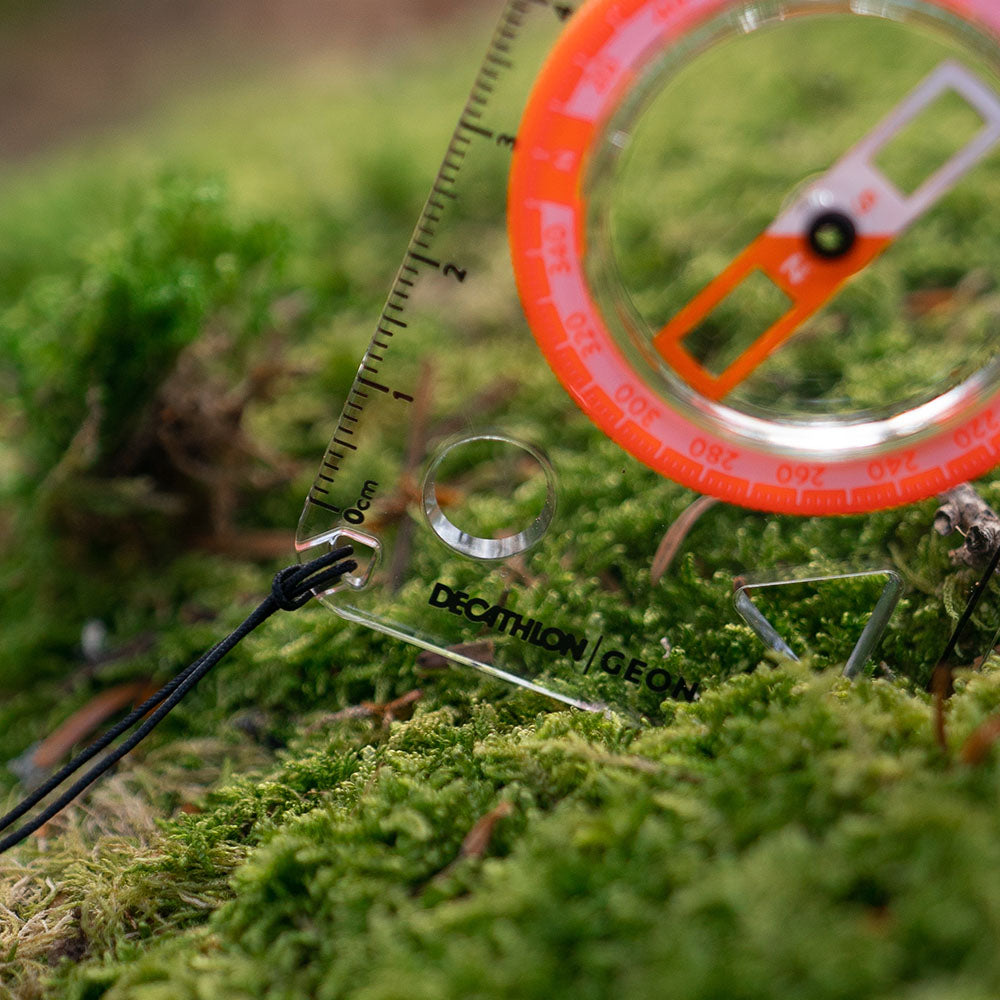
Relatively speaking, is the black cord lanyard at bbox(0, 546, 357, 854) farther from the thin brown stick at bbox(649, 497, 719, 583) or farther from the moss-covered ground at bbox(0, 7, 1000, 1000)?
the thin brown stick at bbox(649, 497, 719, 583)

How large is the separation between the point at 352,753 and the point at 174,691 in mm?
175

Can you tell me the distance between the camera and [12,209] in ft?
6.95

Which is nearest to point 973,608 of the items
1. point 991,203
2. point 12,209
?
point 991,203

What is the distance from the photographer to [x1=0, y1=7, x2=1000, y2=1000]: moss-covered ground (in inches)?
21.0

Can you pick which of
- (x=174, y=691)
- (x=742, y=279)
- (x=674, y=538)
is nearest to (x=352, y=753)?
(x=174, y=691)

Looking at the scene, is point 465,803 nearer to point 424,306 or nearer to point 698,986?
point 698,986

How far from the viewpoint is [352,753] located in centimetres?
83

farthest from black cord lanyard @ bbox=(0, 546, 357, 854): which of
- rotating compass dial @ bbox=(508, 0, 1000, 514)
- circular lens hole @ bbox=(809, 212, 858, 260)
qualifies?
circular lens hole @ bbox=(809, 212, 858, 260)

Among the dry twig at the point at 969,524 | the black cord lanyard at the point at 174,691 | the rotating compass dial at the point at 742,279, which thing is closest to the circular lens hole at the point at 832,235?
the rotating compass dial at the point at 742,279

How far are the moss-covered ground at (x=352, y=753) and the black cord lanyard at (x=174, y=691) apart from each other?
0.06m

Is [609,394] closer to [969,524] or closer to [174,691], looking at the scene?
[969,524]

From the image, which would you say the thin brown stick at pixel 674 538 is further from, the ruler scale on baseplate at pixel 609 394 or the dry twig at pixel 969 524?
the dry twig at pixel 969 524

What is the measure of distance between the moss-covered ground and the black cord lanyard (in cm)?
6

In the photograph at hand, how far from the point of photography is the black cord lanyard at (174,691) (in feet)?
2.64
